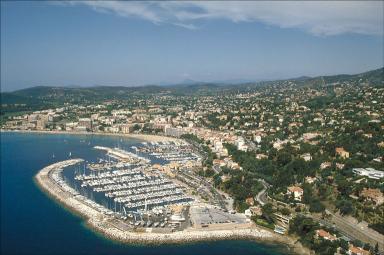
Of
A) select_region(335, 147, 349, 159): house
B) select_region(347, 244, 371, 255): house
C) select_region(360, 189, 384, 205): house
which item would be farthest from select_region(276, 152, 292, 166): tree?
select_region(347, 244, 371, 255): house

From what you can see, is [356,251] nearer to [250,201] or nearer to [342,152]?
[250,201]

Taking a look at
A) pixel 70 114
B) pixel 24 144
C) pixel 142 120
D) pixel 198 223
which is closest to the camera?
pixel 198 223

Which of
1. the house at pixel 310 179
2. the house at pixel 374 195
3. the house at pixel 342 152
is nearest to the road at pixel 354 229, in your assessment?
the house at pixel 374 195

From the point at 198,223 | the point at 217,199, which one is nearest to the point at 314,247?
the point at 198,223

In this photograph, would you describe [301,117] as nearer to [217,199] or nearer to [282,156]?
[282,156]

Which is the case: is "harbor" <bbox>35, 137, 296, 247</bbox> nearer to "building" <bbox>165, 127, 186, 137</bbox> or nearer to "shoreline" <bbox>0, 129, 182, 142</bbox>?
"shoreline" <bbox>0, 129, 182, 142</bbox>

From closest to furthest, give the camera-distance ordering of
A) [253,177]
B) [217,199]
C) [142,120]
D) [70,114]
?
[217,199]
[253,177]
[142,120]
[70,114]

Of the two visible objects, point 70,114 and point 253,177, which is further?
point 70,114
